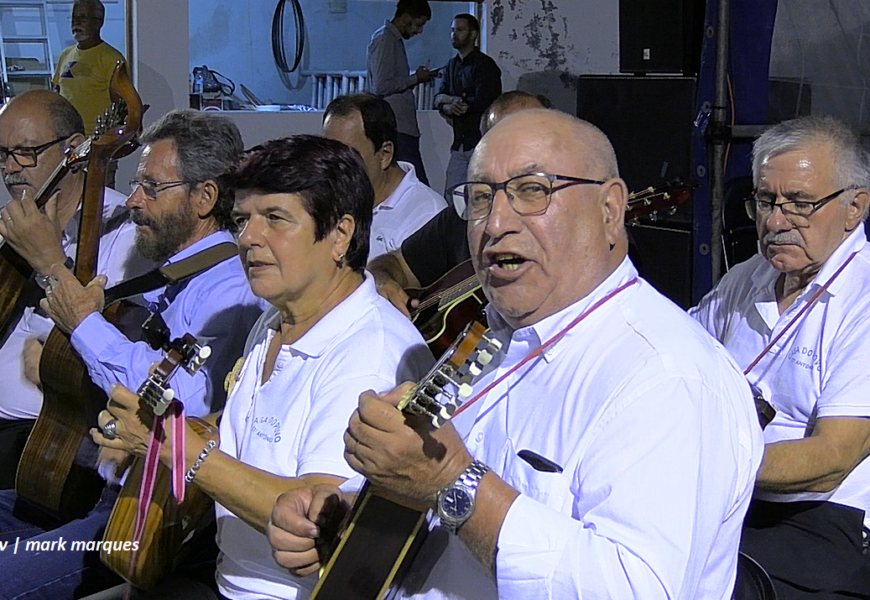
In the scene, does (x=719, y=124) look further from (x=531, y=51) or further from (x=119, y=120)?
(x=531, y=51)

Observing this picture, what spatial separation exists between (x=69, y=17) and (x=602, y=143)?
6.63 metres

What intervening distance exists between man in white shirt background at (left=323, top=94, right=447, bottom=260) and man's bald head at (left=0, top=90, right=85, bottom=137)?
97cm

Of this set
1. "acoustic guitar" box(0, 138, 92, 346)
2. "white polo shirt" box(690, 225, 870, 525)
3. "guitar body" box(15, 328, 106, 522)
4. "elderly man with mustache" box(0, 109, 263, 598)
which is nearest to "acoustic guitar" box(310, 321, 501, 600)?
"elderly man with mustache" box(0, 109, 263, 598)

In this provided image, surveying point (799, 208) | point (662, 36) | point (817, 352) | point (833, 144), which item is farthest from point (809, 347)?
point (662, 36)

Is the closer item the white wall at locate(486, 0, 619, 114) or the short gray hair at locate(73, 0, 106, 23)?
the short gray hair at locate(73, 0, 106, 23)

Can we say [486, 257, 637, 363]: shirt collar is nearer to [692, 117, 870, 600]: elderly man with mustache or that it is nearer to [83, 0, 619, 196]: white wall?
[692, 117, 870, 600]: elderly man with mustache

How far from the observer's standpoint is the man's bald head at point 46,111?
10.6 ft

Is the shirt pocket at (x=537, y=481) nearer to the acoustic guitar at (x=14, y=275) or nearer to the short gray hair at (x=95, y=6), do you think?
the acoustic guitar at (x=14, y=275)

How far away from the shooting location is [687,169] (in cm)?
443

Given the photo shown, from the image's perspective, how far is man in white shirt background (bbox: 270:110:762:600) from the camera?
133cm

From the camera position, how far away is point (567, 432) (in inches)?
57.7

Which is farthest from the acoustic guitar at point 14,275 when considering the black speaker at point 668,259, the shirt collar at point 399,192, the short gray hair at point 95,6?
the short gray hair at point 95,6

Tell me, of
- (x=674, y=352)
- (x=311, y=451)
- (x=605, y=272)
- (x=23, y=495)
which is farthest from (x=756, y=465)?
(x=23, y=495)

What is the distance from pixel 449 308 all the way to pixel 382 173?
1.23m
